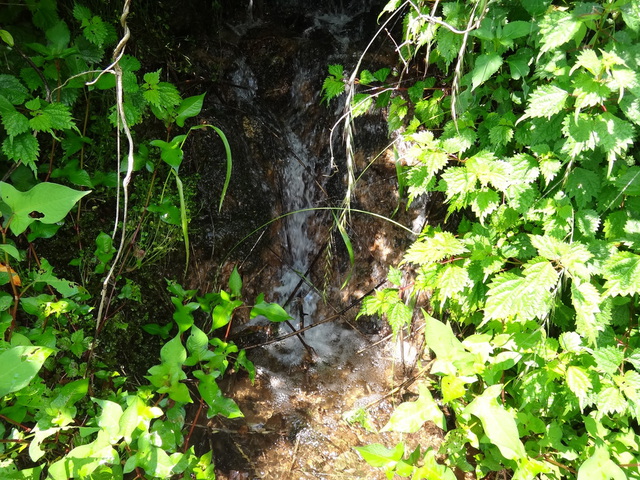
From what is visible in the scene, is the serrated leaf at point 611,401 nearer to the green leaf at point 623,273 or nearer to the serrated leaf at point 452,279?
the green leaf at point 623,273

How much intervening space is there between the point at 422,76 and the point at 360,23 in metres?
1.05

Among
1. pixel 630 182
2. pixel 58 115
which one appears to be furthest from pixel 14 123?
pixel 630 182

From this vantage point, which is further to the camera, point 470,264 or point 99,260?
point 99,260

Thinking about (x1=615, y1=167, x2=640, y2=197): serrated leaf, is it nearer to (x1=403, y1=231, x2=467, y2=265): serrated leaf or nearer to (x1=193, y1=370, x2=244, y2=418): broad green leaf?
(x1=403, y1=231, x2=467, y2=265): serrated leaf

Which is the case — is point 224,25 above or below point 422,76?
above

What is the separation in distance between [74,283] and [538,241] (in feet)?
5.74

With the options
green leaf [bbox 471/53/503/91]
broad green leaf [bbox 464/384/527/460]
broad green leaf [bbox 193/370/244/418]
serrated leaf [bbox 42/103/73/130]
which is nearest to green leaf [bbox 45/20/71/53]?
serrated leaf [bbox 42/103/73/130]

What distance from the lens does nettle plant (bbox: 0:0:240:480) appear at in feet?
4.40

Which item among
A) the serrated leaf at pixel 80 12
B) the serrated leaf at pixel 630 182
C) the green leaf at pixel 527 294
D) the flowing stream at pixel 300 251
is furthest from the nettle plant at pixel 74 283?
the serrated leaf at pixel 630 182

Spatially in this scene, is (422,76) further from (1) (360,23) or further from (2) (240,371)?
(2) (240,371)

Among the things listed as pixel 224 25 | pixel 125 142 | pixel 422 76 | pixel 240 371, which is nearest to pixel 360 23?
pixel 224 25

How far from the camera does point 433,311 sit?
7.19 ft

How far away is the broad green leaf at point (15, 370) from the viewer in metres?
1.13

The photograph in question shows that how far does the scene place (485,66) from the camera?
1.51 meters
